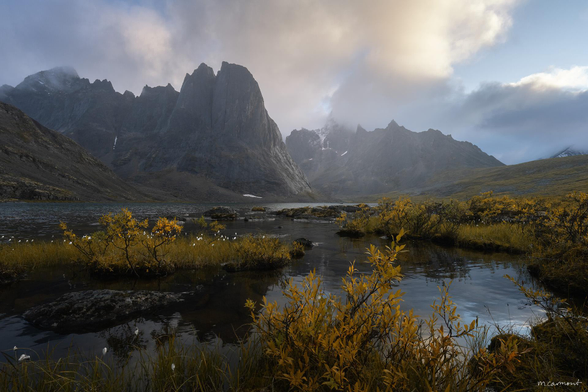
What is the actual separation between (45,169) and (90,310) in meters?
167

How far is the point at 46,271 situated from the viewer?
1036 centimetres

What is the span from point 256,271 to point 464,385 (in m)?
9.40

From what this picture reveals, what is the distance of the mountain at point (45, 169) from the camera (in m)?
101

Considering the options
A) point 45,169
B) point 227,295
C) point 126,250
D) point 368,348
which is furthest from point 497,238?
point 45,169

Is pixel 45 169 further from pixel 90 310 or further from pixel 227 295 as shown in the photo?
pixel 227 295

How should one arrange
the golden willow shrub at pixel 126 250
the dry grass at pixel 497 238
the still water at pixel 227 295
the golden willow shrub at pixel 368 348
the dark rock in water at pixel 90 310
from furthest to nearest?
the dry grass at pixel 497 238
the golden willow shrub at pixel 126 250
the dark rock in water at pixel 90 310
the still water at pixel 227 295
the golden willow shrub at pixel 368 348

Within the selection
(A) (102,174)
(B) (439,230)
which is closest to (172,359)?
(B) (439,230)

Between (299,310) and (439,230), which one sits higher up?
(299,310)

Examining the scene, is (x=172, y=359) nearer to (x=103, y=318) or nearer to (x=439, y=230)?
(x=103, y=318)

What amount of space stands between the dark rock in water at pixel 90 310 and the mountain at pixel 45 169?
12890 cm

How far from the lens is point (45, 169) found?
4833 inches

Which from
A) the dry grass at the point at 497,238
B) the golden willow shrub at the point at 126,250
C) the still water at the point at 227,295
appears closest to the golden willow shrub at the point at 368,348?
the still water at the point at 227,295

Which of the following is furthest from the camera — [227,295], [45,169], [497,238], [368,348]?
[45,169]

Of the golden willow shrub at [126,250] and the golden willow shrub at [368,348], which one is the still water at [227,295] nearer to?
the golden willow shrub at [126,250]
